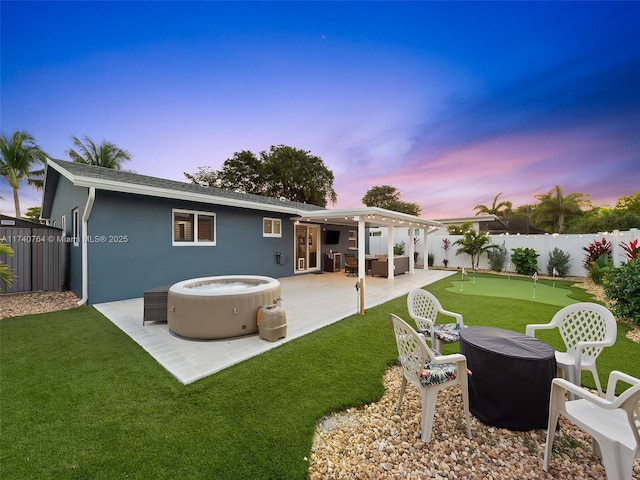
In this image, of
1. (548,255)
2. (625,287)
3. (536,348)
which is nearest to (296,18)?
(536,348)

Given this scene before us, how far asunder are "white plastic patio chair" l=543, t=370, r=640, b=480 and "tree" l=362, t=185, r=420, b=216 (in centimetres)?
3429

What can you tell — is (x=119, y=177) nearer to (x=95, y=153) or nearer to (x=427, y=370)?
(x=427, y=370)

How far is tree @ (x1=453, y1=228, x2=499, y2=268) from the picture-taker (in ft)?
44.8

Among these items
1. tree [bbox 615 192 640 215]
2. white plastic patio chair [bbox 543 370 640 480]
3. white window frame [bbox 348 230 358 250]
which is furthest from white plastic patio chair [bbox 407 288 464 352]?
tree [bbox 615 192 640 215]

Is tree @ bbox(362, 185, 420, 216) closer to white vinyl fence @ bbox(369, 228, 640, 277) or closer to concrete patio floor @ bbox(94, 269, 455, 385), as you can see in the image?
white vinyl fence @ bbox(369, 228, 640, 277)

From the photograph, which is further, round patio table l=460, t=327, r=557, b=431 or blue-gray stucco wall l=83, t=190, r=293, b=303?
blue-gray stucco wall l=83, t=190, r=293, b=303

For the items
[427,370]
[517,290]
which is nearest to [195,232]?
[427,370]

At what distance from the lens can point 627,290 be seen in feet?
16.4

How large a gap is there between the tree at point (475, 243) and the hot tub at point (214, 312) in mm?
12912

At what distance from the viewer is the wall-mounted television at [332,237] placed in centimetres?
1343

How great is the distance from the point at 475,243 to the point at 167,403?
590 inches

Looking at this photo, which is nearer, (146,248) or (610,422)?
(610,422)

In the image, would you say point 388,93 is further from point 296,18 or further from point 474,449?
point 474,449

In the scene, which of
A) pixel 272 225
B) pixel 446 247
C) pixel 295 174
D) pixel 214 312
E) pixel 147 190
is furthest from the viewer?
pixel 295 174
